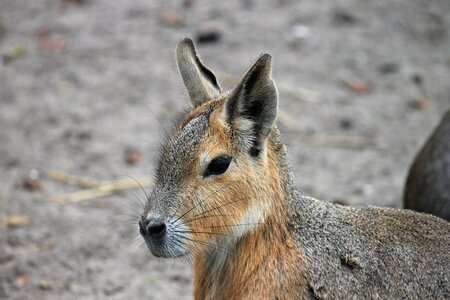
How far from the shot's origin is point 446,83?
6.04 m

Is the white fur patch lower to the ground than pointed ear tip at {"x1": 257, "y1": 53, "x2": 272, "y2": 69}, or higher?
lower

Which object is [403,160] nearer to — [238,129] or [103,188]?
[103,188]

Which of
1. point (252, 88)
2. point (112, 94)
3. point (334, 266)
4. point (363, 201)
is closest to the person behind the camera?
point (252, 88)

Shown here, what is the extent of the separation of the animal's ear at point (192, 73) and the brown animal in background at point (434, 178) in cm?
116

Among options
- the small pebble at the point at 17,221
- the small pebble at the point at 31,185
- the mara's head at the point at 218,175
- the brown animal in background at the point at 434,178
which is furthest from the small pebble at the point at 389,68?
the mara's head at the point at 218,175

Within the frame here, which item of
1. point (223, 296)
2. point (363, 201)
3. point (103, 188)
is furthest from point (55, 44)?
point (223, 296)

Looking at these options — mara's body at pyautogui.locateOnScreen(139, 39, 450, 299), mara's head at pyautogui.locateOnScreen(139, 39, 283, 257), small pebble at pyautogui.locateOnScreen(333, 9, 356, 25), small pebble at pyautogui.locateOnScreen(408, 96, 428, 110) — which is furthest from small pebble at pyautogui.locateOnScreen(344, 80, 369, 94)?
mara's head at pyautogui.locateOnScreen(139, 39, 283, 257)

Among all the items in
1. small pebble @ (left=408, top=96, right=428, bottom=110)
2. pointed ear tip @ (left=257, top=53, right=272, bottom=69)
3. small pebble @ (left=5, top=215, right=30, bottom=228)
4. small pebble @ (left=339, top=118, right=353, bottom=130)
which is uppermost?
pointed ear tip @ (left=257, top=53, right=272, bottom=69)

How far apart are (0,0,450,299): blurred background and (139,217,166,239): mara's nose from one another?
4.67 ft

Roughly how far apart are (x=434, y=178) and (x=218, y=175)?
4.35 feet

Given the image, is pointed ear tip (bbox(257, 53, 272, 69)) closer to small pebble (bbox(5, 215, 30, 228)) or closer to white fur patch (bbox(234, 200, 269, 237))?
white fur patch (bbox(234, 200, 269, 237))

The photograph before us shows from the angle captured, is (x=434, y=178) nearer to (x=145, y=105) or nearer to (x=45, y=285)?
(x=45, y=285)

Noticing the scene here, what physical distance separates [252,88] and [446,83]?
3.54 m

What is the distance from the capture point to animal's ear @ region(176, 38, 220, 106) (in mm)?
3240
